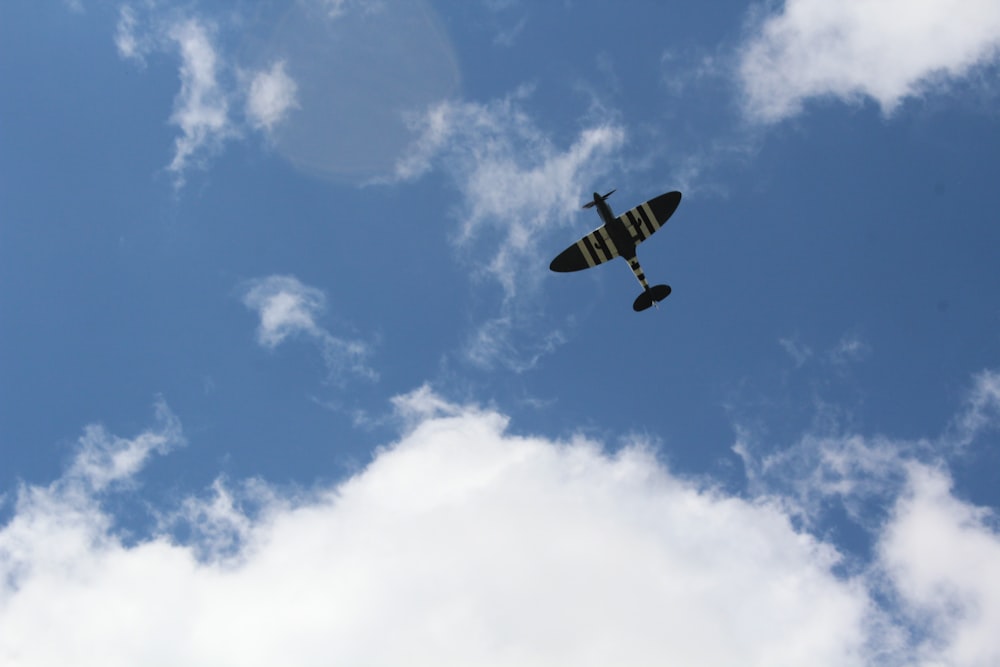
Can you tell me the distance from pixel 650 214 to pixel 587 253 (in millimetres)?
5352

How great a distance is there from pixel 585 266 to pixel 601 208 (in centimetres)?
536

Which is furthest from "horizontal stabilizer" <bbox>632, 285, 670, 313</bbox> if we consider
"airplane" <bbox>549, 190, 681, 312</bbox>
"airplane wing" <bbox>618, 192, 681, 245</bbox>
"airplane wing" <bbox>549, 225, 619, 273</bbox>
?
"airplane wing" <bbox>618, 192, 681, 245</bbox>

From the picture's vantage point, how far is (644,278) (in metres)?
67.7

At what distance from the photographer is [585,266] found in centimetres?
6569

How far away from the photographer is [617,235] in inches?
2517

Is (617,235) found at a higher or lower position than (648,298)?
higher

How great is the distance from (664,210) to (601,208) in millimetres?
5249

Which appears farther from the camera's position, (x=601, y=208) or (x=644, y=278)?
(x=644, y=278)

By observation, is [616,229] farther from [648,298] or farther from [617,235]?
[648,298]

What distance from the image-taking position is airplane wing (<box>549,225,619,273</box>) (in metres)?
64.2

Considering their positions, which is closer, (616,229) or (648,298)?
(616,229)

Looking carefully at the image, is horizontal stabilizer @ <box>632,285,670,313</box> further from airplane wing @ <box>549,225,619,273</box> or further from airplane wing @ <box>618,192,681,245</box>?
airplane wing @ <box>618,192,681,245</box>

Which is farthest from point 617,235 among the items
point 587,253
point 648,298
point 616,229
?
point 648,298

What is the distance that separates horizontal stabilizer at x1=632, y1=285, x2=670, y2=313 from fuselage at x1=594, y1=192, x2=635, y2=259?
428cm
